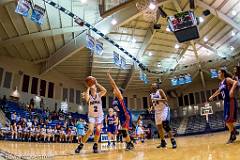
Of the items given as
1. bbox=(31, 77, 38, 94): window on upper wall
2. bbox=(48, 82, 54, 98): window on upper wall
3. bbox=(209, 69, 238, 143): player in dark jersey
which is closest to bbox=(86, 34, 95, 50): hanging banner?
bbox=(31, 77, 38, 94): window on upper wall

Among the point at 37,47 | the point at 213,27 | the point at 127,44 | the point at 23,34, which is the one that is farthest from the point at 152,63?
the point at 23,34

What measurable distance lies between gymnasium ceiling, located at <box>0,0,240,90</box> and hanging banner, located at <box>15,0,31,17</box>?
6.53 feet

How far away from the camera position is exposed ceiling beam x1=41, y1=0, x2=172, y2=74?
54.2ft

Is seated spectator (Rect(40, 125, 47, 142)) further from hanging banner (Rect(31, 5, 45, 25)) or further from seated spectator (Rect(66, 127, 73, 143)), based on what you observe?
hanging banner (Rect(31, 5, 45, 25))

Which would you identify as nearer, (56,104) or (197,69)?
(56,104)

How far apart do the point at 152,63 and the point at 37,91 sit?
11983 millimetres

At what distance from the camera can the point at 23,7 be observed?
11945 mm

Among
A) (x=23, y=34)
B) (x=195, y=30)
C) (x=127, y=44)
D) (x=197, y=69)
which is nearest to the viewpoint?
(x=195, y=30)

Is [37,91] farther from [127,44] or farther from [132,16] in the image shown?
[132,16]

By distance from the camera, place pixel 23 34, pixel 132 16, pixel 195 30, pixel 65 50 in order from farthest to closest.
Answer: pixel 65 50, pixel 23 34, pixel 132 16, pixel 195 30

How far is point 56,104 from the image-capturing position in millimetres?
26719

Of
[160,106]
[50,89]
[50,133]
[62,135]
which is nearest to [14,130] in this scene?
[50,133]

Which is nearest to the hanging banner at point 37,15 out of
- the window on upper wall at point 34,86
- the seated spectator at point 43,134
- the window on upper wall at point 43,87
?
the seated spectator at point 43,134

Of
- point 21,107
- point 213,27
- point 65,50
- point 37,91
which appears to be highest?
point 213,27
